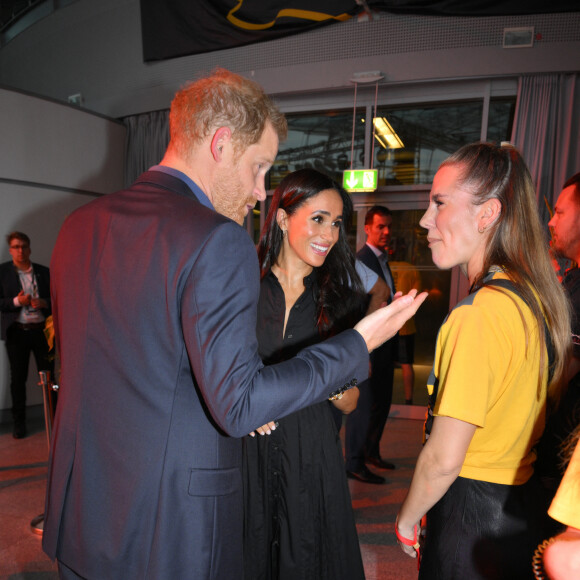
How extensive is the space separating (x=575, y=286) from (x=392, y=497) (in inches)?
80.7

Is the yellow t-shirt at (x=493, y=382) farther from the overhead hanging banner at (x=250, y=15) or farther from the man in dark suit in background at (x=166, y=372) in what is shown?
the overhead hanging banner at (x=250, y=15)

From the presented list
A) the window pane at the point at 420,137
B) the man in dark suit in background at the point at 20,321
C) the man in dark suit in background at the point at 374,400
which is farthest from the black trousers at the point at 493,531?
the window pane at the point at 420,137

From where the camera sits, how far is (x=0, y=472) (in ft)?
11.7

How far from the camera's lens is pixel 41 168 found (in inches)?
202

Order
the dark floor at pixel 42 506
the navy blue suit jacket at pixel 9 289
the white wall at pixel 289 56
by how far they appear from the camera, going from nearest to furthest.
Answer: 1. the dark floor at pixel 42 506
2. the navy blue suit jacket at pixel 9 289
3. the white wall at pixel 289 56

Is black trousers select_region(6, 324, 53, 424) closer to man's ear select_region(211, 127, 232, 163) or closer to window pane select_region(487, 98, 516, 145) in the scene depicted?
man's ear select_region(211, 127, 232, 163)

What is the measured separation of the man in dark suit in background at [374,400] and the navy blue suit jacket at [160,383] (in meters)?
2.68

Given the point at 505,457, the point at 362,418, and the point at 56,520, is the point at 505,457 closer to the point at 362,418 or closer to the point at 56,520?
the point at 56,520

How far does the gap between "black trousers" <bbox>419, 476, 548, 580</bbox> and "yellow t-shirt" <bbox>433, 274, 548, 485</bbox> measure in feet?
0.12

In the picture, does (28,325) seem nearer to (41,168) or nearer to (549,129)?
(41,168)

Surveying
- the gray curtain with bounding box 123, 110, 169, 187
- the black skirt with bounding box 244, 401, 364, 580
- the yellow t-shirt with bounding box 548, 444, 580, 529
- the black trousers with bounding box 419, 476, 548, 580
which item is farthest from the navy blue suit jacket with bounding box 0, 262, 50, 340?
the yellow t-shirt with bounding box 548, 444, 580, 529

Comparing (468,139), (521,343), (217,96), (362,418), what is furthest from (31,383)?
(468,139)

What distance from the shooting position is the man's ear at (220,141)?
3.45 feet

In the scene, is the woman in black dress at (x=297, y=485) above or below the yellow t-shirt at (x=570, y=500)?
below
